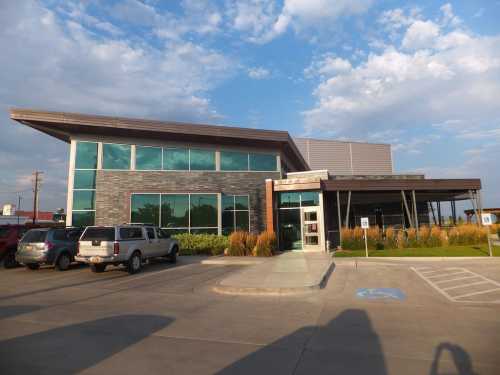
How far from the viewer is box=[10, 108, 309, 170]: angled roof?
63.2 ft

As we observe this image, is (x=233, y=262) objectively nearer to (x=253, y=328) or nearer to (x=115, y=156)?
(x=253, y=328)

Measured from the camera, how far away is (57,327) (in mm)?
6379

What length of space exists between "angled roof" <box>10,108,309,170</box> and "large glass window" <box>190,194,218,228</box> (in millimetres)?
3890

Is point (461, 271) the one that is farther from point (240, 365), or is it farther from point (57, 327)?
point (57, 327)

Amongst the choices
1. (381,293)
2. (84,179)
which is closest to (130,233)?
(84,179)

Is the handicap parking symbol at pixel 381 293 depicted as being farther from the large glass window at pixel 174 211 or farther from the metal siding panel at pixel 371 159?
the metal siding panel at pixel 371 159

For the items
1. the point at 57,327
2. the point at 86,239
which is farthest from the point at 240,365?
the point at 86,239

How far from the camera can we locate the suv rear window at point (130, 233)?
13.3m

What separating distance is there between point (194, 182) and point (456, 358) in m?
18.7

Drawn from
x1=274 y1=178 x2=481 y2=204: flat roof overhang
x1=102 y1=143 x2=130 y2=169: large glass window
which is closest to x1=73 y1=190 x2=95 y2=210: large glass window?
x1=102 y1=143 x2=130 y2=169: large glass window

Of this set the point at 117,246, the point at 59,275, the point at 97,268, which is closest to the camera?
the point at 117,246

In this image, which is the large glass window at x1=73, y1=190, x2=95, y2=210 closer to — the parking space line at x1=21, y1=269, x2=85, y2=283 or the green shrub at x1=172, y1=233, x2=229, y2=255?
the green shrub at x1=172, y1=233, x2=229, y2=255

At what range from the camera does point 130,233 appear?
1385cm

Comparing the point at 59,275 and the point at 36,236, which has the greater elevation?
the point at 36,236
